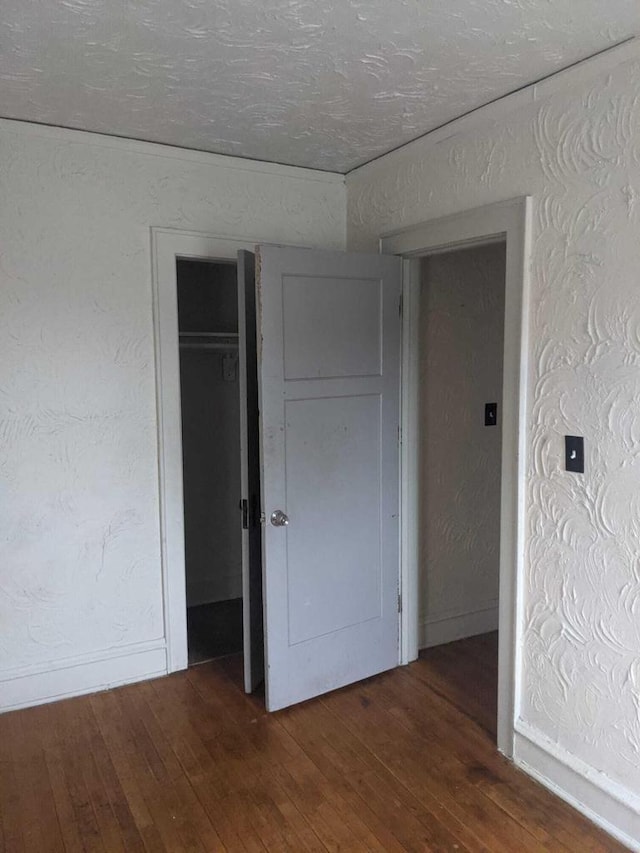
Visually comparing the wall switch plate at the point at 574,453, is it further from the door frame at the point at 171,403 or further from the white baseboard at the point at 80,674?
the white baseboard at the point at 80,674

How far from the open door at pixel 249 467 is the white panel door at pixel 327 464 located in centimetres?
15

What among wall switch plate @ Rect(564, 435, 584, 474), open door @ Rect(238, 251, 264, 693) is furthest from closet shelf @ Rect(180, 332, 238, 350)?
wall switch plate @ Rect(564, 435, 584, 474)

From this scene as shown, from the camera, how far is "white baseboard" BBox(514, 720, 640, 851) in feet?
6.56

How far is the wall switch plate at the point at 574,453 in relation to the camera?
6.89ft

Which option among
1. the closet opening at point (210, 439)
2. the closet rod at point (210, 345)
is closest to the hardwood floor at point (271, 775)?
the closet opening at point (210, 439)

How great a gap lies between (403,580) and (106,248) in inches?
81.2

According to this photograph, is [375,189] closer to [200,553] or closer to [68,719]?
[200,553]

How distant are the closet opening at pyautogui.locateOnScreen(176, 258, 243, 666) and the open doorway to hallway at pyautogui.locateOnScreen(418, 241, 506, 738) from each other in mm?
1269

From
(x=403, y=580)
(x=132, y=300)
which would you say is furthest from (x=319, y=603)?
(x=132, y=300)

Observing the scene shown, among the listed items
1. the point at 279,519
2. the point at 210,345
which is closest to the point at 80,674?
the point at 279,519

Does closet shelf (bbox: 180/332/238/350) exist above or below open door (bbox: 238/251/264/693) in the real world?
above

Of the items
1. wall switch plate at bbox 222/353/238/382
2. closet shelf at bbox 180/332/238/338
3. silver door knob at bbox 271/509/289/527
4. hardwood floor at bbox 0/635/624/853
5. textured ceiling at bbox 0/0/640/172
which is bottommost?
hardwood floor at bbox 0/635/624/853

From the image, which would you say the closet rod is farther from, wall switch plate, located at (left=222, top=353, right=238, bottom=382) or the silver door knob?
the silver door knob

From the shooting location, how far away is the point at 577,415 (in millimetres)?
2111
